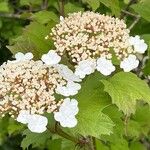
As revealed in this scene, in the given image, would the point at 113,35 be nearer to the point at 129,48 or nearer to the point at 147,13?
the point at 129,48

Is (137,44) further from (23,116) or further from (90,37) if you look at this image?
(23,116)

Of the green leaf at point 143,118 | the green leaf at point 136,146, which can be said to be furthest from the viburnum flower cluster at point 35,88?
the green leaf at point 136,146

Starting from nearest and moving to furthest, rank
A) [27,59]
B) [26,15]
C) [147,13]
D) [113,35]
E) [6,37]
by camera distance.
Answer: [113,35]
[27,59]
[147,13]
[26,15]
[6,37]

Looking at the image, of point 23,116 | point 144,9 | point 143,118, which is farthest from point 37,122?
point 143,118

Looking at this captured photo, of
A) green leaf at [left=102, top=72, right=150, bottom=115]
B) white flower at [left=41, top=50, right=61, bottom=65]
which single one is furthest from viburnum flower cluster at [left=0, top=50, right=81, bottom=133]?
green leaf at [left=102, top=72, right=150, bottom=115]

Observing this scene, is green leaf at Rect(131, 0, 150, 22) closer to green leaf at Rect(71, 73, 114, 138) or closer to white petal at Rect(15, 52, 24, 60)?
green leaf at Rect(71, 73, 114, 138)

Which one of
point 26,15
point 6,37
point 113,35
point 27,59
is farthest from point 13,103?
point 6,37

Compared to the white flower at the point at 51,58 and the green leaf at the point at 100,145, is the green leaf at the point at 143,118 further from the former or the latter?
the white flower at the point at 51,58

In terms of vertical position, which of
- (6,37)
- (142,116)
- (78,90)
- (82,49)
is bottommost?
(6,37)
